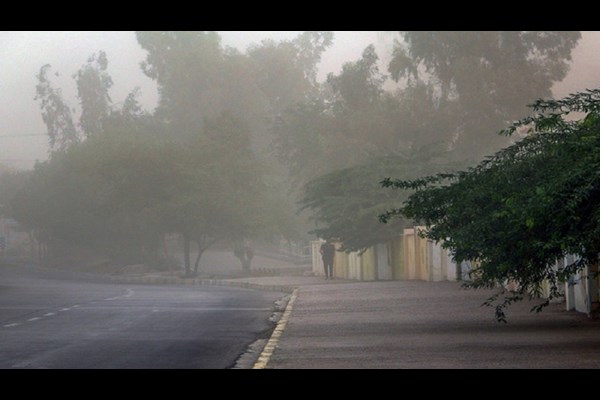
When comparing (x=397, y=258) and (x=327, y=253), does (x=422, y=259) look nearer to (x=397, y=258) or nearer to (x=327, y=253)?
(x=397, y=258)

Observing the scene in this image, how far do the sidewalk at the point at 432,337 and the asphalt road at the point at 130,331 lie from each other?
1015 mm

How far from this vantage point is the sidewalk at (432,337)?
14812mm

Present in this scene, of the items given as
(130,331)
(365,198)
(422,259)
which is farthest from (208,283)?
(130,331)

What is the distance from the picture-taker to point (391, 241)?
51.5 m

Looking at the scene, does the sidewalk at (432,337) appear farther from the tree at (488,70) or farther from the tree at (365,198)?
the tree at (488,70)

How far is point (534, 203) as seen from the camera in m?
14.9

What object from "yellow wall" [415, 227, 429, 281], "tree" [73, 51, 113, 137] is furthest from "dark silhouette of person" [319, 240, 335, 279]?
"tree" [73, 51, 113, 137]

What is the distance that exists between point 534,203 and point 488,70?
61524mm

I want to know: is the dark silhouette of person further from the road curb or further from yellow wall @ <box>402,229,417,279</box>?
yellow wall @ <box>402,229,417,279</box>

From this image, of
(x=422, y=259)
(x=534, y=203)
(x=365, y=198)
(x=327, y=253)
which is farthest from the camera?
(x=327, y=253)

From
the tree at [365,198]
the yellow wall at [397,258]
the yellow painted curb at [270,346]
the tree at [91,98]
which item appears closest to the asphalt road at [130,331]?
the yellow painted curb at [270,346]

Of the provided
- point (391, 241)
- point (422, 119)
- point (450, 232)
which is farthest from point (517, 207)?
point (422, 119)
